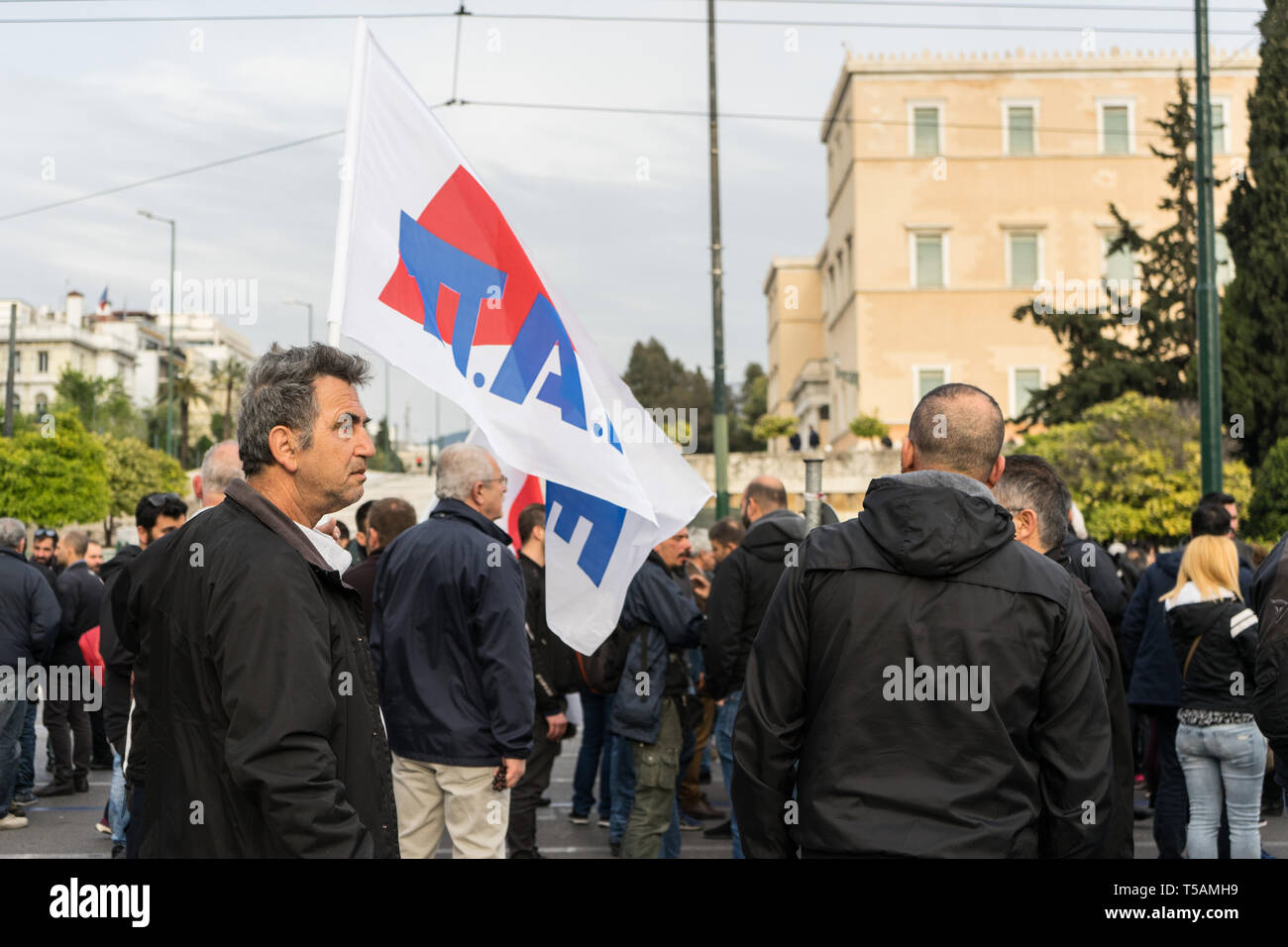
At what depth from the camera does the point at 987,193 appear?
54531 mm

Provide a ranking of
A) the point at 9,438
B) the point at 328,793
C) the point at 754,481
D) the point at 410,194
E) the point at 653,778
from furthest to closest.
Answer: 1. the point at 9,438
2. the point at 754,481
3. the point at 653,778
4. the point at 410,194
5. the point at 328,793

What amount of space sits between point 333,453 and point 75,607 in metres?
7.80

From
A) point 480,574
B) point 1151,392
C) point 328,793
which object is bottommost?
point 328,793

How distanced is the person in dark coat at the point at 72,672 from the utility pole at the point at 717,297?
406 inches

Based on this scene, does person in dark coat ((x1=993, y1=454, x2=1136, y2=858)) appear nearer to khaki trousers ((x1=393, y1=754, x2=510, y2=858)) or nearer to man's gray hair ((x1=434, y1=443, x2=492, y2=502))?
man's gray hair ((x1=434, y1=443, x2=492, y2=502))

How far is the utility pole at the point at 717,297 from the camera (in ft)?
63.6

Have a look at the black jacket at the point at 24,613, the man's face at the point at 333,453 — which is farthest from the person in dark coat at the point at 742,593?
the man's face at the point at 333,453

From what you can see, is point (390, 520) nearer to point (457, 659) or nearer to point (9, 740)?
point (457, 659)

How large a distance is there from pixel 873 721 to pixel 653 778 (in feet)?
13.4

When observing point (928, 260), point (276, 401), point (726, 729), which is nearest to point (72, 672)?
point (726, 729)

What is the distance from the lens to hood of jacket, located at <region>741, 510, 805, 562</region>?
723cm

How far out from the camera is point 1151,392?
36906 millimetres
